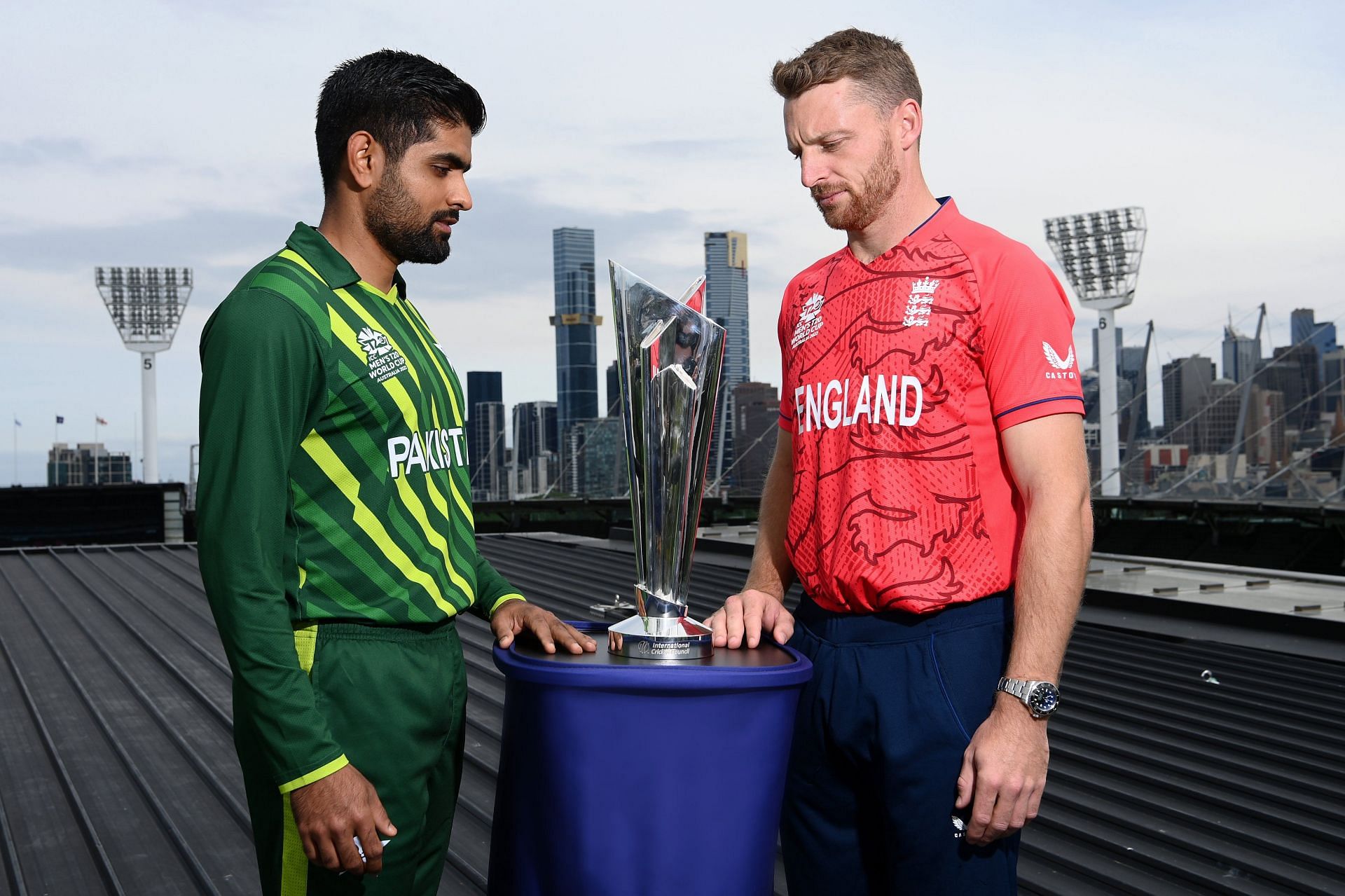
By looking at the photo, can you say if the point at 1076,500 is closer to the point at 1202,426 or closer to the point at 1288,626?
the point at 1288,626

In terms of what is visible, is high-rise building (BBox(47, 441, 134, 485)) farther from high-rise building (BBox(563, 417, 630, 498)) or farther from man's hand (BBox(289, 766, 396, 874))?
man's hand (BBox(289, 766, 396, 874))

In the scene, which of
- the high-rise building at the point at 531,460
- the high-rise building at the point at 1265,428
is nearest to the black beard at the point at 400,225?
the high-rise building at the point at 531,460

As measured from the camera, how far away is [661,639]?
49.6 inches

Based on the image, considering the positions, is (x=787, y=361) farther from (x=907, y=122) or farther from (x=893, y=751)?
(x=893, y=751)

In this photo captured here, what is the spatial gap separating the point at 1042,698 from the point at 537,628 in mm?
569

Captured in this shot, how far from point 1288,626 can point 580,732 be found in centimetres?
411

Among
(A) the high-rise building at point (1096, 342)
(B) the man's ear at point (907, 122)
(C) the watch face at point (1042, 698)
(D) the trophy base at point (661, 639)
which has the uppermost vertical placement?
(A) the high-rise building at point (1096, 342)

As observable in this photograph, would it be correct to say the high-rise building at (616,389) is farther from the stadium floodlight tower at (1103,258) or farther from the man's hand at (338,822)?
the stadium floodlight tower at (1103,258)

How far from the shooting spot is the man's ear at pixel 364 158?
1432 millimetres

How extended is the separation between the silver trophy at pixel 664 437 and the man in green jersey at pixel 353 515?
0.36 feet

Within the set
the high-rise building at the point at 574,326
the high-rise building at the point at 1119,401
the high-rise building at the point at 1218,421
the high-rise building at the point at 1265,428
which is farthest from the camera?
the high-rise building at the point at 574,326

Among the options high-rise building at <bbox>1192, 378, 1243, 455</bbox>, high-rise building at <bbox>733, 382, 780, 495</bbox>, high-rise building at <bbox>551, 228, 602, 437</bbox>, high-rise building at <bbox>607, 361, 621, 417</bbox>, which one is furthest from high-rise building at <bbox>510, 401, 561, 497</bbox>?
high-rise building at <bbox>551, 228, 602, 437</bbox>

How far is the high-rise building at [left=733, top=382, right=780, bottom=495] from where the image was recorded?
12.9 m

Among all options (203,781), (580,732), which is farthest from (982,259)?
(203,781)
